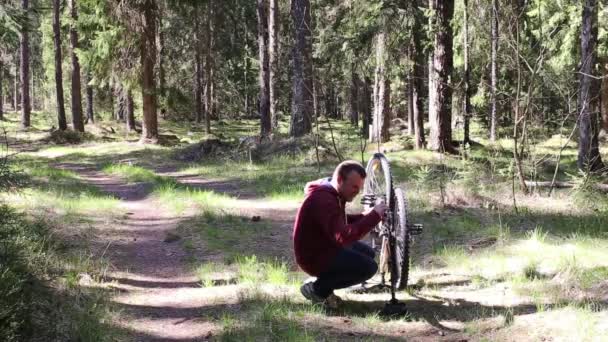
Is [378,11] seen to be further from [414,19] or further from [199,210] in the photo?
[199,210]

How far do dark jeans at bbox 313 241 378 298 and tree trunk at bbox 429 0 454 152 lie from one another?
392 inches

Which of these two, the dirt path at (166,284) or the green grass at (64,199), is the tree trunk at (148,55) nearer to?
the green grass at (64,199)

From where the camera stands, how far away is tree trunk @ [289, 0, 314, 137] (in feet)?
54.0

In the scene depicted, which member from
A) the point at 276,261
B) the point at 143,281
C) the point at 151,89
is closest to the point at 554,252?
the point at 276,261

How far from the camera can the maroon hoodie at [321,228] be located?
15.4 feet

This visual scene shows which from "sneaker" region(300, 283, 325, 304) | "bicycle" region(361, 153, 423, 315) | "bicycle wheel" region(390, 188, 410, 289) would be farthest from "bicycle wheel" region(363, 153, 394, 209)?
"sneaker" region(300, 283, 325, 304)

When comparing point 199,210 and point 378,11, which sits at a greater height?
point 378,11

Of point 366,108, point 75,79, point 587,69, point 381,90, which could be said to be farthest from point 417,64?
point 75,79

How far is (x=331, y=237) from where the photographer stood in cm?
487

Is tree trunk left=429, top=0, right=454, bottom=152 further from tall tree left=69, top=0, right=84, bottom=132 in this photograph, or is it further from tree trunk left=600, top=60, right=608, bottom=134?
tall tree left=69, top=0, right=84, bottom=132

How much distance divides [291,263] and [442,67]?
917cm

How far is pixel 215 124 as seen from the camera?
135 feet

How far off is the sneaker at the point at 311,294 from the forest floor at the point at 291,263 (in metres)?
0.15

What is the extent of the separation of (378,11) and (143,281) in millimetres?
13061
